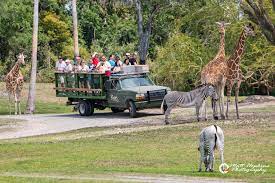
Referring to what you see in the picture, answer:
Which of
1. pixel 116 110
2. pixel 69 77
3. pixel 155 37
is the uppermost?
pixel 155 37

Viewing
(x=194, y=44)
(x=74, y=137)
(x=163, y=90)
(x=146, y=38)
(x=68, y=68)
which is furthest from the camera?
(x=146, y=38)

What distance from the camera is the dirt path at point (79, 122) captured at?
2798 cm

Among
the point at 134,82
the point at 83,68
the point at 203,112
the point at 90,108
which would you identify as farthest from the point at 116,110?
the point at 203,112

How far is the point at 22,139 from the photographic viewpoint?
83.4ft

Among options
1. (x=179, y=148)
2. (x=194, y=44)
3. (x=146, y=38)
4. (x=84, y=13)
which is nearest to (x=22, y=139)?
(x=179, y=148)

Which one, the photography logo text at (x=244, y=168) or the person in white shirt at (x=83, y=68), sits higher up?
the person in white shirt at (x=83, y=68)

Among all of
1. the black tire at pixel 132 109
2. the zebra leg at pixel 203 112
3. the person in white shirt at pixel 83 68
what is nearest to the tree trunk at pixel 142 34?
the person in white shirt at pixel 83 68

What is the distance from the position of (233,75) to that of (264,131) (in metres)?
5.75

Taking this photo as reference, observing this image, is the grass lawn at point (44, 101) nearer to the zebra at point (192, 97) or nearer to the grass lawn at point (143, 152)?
the zebra at point (192, 97)

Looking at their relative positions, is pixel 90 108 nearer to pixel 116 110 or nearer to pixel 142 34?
pixel 116 110

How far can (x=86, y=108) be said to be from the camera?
34156mm

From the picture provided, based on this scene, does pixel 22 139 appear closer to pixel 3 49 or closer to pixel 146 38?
pixel 146 38

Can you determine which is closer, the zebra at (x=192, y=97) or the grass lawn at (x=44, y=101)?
the zebra at (x=192, y=97)

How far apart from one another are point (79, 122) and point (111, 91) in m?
2.33
